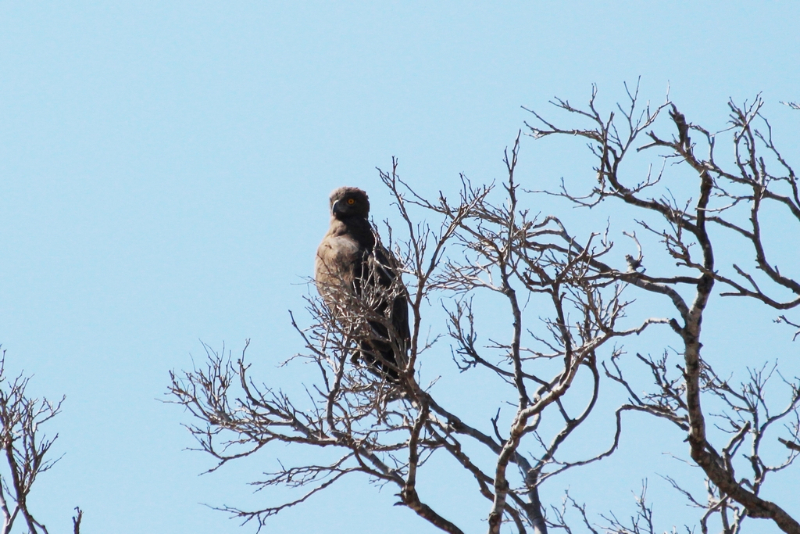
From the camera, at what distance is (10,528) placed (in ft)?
15.0

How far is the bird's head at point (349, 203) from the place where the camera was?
9.38 metres

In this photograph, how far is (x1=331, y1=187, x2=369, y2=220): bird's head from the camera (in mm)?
9375

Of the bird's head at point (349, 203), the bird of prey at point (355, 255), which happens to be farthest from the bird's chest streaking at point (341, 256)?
the bird's head at point (349, 203)

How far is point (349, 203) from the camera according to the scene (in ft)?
30.8

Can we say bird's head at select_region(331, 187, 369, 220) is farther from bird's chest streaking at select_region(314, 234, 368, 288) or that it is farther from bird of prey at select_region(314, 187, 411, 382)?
bird's chest streaking at select_region(314, 234, 368, 288)

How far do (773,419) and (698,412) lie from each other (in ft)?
5.55

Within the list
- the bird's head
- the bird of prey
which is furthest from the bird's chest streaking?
the bird's head

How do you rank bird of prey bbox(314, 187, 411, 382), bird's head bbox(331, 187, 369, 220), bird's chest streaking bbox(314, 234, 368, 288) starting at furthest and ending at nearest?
bird's head bbox(331, 187, 369, 220)
bird's chest streaking bbox(314, 234, 368, 288)
bird of prey bbox(314, 187, 411, 382)

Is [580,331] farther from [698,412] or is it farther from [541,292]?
[698,412]

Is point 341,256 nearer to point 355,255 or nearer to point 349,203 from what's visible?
point 355,255

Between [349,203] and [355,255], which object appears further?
[349,203]

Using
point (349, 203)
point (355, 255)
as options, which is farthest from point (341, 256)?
point (349, 203)

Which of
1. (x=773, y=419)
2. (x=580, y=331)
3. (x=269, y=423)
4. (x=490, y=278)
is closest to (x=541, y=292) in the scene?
(x=580, y=331)

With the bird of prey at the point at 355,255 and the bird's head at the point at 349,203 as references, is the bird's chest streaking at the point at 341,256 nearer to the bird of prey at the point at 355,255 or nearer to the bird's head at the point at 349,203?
the bird of prey at the point at 355,255
